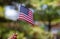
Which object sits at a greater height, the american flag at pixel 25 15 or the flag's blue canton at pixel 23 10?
the flag's blue canton at pixel 23 10

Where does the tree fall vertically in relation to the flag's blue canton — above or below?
below

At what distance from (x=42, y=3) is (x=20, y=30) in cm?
172

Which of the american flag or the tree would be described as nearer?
the american flag

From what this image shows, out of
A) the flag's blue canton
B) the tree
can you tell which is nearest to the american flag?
the flag's blue canton

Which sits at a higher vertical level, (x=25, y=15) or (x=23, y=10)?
(x=23, y=10)

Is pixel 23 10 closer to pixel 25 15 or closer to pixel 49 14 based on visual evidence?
pixel 25 15

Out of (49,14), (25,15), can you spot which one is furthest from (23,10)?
(49,14)

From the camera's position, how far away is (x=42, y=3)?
10.3 metres

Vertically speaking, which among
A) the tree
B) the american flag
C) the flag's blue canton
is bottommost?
the tree

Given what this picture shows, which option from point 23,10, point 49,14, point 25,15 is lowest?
point 49,14

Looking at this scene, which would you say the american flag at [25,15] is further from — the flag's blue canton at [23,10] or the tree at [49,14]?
the tree at [49,14]

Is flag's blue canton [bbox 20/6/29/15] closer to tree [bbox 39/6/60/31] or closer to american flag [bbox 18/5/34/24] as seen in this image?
american flag [bbox 18/5/34/24]

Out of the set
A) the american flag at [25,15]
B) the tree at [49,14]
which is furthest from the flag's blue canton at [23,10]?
the tree at [49,14]

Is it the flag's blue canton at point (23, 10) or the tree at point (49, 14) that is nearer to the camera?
the flag's blue canton at point (23, 10)
